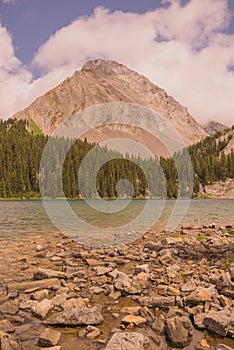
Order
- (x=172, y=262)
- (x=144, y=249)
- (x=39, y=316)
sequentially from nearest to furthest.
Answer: (x=39, y=316) → (x=172, y=262) → (x=144, y=249)

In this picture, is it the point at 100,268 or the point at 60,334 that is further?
the point at 100,268

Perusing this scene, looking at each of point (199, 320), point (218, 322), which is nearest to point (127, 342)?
point (199, 320)

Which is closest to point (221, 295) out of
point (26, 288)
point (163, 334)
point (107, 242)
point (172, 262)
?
point (163, 334)

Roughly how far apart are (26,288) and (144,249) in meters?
12.1

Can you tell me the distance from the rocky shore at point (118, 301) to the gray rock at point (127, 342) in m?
0.03

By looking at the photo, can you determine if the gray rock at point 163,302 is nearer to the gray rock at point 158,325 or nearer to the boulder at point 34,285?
the gray rock at point 158,325

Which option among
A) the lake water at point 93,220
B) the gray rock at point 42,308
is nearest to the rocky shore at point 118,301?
the gray rock at point 42,308

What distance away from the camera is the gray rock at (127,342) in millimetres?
9275

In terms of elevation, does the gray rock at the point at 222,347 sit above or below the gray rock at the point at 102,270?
below

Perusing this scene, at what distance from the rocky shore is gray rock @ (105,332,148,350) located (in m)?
0.03

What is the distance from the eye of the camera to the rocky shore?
33.7 ft

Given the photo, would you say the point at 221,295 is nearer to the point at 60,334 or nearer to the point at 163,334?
the point at 163,334

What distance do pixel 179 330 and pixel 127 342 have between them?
218 centimetres

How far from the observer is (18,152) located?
192m
